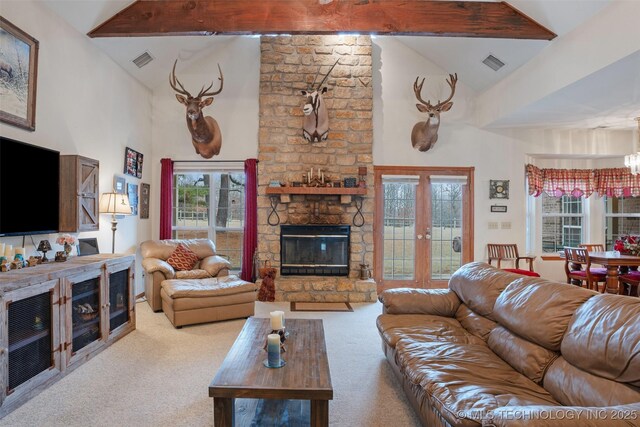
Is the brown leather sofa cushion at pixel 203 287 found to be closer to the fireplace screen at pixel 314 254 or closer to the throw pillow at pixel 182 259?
the throw pillow at pixel 182 259

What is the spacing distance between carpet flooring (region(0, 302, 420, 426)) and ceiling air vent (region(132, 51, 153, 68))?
3513 mm

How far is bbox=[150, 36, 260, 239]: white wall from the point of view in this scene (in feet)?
18.6

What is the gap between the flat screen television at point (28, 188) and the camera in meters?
2.72

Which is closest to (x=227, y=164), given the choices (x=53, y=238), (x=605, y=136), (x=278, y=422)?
(x=53, y=238)

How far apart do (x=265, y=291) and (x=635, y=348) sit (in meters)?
4.36

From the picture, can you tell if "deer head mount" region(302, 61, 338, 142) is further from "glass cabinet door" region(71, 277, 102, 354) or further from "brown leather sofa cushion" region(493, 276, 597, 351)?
"brown leather sofa cushion" region(493, 276, 597, 351)

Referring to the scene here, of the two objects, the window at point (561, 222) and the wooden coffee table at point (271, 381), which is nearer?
the wooden coffee table at point (271, 381)

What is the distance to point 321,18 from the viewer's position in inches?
151

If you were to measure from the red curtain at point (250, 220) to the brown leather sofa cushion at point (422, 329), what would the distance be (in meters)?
3.10

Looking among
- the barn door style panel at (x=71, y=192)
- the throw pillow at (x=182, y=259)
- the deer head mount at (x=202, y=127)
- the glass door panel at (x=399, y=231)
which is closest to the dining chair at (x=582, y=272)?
the glass door panel at (x=399, y=231)

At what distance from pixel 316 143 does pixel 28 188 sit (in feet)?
12.0

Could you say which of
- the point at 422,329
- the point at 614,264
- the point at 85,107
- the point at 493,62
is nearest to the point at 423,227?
the point at 614,264

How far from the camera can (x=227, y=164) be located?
223 inches

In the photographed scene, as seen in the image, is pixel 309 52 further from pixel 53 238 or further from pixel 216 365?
pixel 216 365
